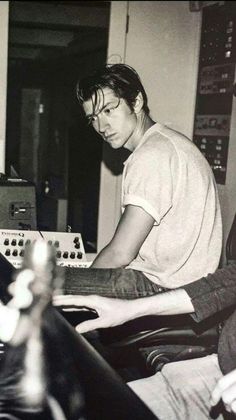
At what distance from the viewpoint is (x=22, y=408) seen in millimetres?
679

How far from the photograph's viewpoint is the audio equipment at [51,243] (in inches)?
89.3

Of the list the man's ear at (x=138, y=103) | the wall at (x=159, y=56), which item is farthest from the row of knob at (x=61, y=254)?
the wall at (x=159, y=56)

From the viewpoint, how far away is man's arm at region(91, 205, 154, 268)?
1764mm

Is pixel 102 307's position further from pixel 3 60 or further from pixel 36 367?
pixel 3 60

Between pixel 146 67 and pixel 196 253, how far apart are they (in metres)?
2.25

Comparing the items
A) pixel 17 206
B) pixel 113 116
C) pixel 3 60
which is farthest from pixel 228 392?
Result: pixel 3 60

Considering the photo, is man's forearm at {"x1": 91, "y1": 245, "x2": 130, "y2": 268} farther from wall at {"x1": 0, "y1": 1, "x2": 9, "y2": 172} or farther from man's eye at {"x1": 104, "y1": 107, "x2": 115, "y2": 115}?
wall at {"x1": 0, "y1": 1, "x2": 9, "y2": 172}

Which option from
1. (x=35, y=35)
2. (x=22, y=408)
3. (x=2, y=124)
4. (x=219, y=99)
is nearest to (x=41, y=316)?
(x=22, y=408)

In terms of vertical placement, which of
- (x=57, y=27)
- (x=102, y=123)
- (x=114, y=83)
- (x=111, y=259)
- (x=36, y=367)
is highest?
(x=57, y=27)

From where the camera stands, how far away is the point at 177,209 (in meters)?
1.86

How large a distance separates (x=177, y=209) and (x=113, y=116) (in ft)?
1.65

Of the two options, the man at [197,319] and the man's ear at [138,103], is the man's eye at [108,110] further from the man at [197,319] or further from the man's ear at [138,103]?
the man at [197,319]

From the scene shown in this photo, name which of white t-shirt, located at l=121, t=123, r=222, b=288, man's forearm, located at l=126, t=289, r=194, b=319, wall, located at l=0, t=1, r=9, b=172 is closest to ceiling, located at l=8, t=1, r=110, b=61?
wall, located at l=0, t=1, r=9, b=172

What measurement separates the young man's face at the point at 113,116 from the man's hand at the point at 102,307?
3.22 ft
